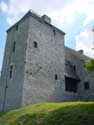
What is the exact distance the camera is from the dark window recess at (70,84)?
26344 mm

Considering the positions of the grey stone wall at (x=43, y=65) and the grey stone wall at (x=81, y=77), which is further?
the grey stone wall at (x=81, y=77)

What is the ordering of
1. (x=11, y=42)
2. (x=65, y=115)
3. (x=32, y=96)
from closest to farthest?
(x=65, y=115) < (x=32, y=96) < (x=11, y=42)

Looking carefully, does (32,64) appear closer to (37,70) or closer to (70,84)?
(37,70)

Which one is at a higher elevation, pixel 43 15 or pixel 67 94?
pixel 43 15

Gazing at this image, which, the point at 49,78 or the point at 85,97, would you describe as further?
the point at 85,97

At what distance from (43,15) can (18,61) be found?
25.5 feet

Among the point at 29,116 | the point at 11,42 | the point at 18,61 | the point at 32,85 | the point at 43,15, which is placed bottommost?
the point at 29,116

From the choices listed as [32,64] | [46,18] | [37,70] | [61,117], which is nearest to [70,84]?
[37,70]

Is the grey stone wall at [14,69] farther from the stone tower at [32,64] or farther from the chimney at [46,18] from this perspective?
the chimney at [46,18]

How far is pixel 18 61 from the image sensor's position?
2239 cm

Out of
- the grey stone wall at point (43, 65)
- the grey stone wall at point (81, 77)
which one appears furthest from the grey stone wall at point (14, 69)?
the grey stone wall at point (81, 77)

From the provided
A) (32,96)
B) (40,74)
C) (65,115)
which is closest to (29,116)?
(65,115)

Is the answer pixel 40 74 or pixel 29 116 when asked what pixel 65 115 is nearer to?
pixel 29 116

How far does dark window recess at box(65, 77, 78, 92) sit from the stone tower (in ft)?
4.47
